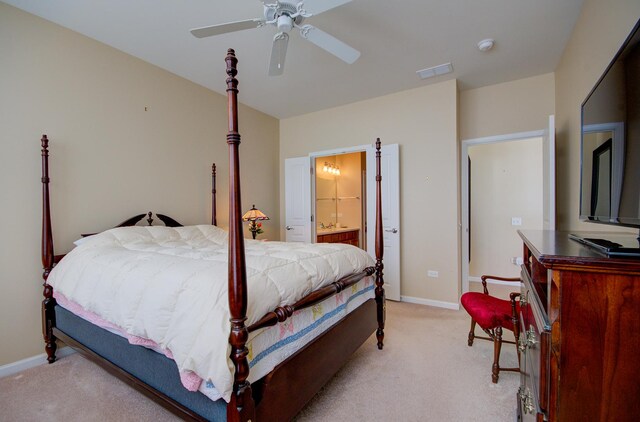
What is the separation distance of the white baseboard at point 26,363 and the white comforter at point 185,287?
2.25 feet

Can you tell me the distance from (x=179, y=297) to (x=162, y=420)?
943 millimetres

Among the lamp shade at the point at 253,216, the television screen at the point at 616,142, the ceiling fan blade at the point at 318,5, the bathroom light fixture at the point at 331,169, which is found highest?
the ceiling fan blade at the point at 318,5

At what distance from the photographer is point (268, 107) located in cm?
445

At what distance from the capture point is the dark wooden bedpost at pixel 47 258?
7.57ft

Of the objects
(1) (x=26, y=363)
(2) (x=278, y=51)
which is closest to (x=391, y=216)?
(2) (x=278, y=51)

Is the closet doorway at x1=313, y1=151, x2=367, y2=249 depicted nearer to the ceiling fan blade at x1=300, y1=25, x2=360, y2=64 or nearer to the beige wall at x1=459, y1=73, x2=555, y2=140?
the beige wall at x1=459, y1=73, x2=555, y2=140

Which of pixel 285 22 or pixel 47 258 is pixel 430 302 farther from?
pixel 47 258

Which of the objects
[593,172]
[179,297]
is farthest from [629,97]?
[179,297]

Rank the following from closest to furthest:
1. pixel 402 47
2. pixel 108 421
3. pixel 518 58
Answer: pixel 108 421 → pixel 402 47 → pixel 518 58

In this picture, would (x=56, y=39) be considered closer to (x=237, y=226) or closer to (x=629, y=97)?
(x=237, y=226)

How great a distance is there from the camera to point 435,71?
10.9ft

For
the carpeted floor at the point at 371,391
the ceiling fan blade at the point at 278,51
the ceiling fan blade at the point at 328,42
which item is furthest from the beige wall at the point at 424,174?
the ceiling fan blade at the point at 278,51

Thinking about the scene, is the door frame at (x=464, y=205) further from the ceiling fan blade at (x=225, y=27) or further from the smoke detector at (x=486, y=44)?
the ceiling fan blade at (x=225, y=27)

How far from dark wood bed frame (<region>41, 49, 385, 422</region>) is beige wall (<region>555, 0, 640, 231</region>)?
5.59ft
